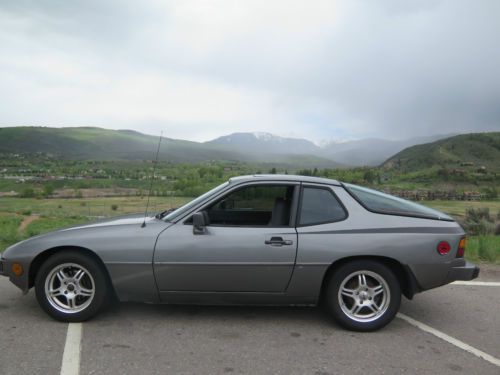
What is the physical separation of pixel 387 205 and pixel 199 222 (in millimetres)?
1912

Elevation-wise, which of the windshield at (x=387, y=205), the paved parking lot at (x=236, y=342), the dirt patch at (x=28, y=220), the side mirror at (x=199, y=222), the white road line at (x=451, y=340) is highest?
the windshield at (x=387, y=205)

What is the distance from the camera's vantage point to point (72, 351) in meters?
3.21

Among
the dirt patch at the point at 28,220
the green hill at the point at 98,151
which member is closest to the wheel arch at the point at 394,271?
the dirt patch at the point at 28,220

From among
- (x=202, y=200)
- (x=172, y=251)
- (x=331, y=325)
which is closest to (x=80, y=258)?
(x=172, y=251)

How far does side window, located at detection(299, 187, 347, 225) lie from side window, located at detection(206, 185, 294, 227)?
16cm

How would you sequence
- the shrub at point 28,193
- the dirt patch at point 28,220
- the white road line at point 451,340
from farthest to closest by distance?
the shrub at point 28,193
the dirt patch at point 28,220
the white road line at point 451,340

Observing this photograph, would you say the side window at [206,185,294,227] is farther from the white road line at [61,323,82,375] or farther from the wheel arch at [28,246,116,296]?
the white road line at [61,323,82,375]

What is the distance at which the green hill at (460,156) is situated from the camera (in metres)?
21.1

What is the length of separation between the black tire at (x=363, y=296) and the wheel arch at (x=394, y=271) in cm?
4

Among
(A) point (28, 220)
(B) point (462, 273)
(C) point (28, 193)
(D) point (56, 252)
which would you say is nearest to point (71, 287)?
(D) point (56, 252)

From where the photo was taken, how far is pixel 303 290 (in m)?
3.82

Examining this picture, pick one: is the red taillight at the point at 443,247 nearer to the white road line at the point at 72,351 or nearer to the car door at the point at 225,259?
the car door at the point at 225,259

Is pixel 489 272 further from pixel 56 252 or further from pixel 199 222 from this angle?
pixel 56 252

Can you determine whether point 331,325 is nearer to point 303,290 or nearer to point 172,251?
point 303,290
